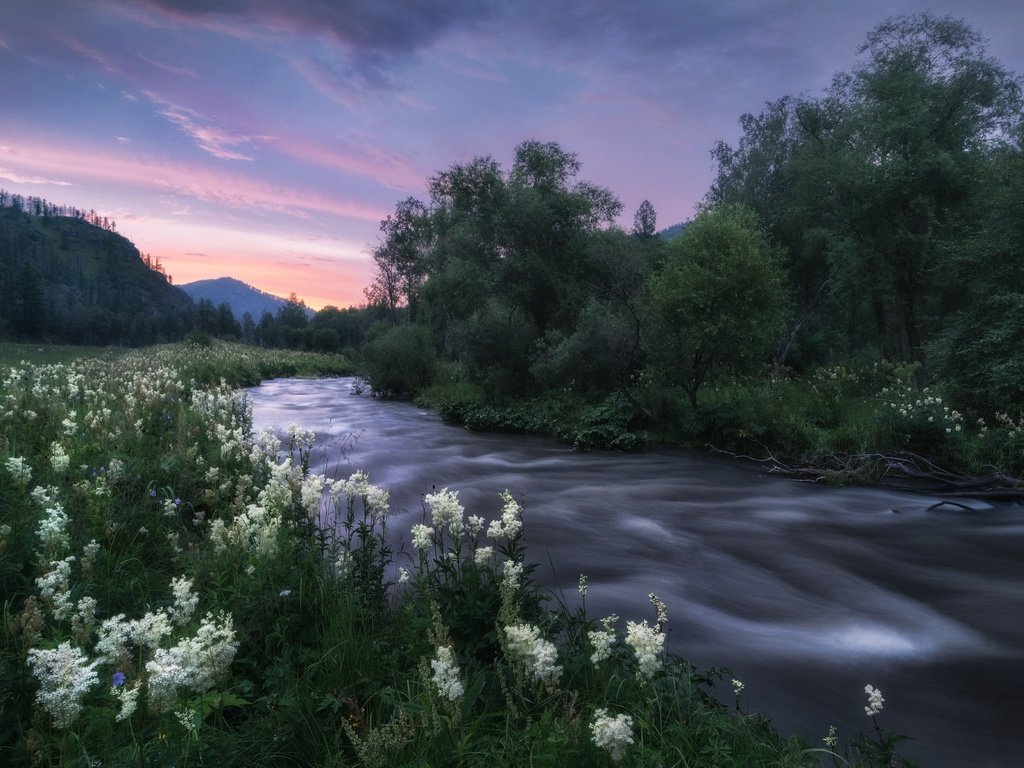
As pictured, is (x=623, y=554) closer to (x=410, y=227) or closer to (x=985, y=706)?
(x=985, y=706)

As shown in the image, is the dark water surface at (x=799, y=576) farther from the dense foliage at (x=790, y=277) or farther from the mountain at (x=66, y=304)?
the mountain at (x=66, y=304)

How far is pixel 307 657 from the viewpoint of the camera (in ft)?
13.5

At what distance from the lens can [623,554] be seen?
9.14 meters

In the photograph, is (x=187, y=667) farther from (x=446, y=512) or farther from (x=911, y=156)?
(x=911, y=156)

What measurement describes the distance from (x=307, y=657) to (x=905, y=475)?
581 inches

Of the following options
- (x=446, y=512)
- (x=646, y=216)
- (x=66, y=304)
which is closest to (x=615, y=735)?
(x=446, y=512)

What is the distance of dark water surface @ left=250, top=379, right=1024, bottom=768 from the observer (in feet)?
17.4

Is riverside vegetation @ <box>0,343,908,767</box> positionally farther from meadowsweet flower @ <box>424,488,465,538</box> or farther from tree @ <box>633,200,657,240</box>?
tree @ <box>633,200,657,240</box>

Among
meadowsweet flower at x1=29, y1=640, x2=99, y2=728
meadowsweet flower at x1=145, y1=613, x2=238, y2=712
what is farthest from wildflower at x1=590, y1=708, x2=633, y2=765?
meadowsweet flower at x1=29, y1=640, x2=99, y2=728

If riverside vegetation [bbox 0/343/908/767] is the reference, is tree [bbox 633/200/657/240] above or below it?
above

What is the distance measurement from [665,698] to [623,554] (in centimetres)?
530

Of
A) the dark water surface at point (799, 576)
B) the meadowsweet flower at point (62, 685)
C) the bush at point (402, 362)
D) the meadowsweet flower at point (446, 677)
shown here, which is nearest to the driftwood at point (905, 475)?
the dark water surface at point (799, 576)

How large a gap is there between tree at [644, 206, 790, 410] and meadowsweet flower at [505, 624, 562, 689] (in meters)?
15.3

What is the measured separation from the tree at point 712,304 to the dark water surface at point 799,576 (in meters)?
3.82
